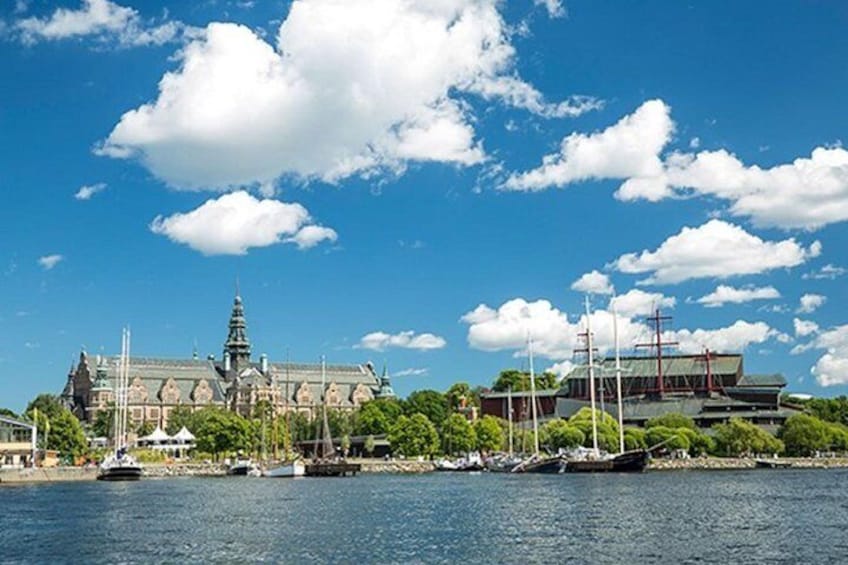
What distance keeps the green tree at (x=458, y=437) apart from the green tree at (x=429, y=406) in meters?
15.8

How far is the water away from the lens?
42844 millimetres

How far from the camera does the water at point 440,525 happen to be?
42844 millimetres

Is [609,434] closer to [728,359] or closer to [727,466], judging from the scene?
[727,466]

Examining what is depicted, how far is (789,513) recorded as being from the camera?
61000mm

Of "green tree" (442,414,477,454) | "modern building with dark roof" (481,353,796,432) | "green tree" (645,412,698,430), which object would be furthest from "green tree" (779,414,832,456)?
"green tree" (442,414,477,454)

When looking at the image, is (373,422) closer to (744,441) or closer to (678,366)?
(678,366)

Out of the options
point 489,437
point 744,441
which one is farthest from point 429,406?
point 744,441

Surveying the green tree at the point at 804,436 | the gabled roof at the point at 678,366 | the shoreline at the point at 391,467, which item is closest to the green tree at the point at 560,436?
the shoreline at the point at 391,467

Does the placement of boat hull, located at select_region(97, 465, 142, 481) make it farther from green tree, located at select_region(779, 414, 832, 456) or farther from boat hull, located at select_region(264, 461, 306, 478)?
green tree, located at select_region(779, 414, 832, 456)

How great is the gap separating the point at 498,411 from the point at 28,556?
159872mm

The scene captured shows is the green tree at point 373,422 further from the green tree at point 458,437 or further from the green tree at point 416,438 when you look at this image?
the green tree at point 416,438

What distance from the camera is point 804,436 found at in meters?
155

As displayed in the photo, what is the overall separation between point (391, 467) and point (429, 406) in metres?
37.3

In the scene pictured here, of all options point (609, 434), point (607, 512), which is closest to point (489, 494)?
point (607, 512)
